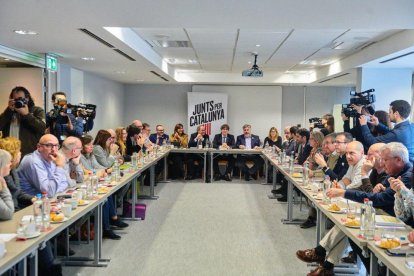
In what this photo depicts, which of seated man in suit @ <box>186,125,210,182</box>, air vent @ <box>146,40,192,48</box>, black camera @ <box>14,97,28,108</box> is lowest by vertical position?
seated man in suit @ <box>186,125,210,182</box>

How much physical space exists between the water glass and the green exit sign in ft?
17.7

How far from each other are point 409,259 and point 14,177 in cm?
273

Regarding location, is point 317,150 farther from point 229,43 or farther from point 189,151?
point 189,151

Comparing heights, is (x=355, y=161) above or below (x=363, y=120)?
below

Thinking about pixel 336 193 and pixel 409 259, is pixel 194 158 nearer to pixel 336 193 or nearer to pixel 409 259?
pixel 336 193

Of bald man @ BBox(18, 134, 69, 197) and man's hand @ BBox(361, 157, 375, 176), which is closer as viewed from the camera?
bald man @ BBox(18, 134, 69, 197)

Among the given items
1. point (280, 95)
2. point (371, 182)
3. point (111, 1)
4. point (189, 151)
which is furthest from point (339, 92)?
point (111, 1)

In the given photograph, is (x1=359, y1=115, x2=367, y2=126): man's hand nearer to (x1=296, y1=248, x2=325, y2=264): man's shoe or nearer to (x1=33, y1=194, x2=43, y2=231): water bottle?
(x1=296, y1=248, x2=325, y2=264): man's shoe

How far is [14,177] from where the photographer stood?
3070mm

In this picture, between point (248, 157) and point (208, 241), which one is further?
point (248, 157)

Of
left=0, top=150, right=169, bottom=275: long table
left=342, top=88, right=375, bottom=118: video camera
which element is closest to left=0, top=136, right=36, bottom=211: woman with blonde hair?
left=0, top=150, right=169, bottom=275: long table

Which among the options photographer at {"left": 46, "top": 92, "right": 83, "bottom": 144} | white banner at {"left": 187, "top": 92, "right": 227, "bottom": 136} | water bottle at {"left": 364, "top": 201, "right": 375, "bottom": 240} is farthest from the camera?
white banner at {"left": 187, "top": 92, "right": 227, "bottom": 136}

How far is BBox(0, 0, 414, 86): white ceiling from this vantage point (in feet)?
11.1

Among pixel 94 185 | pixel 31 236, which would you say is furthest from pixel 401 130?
pixel 31 236
